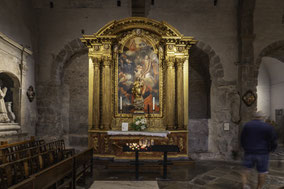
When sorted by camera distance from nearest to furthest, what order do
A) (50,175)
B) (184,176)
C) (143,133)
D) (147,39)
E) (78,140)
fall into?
1. (50,175)
2. (184,176)
3. (143,133)
4. (147,39)
5. (78,140)

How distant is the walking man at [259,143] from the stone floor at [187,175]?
4.08 feet

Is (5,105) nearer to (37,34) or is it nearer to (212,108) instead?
(37,34)

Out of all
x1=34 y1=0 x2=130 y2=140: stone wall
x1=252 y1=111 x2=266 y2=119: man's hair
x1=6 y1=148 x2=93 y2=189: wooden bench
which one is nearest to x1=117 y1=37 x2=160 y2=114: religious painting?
x1=34 y1=0 x2=130 y2=140: stone wall

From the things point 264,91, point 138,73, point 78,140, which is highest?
point 138,73

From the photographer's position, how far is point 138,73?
7570mm

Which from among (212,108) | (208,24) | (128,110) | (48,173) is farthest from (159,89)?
(48,173)

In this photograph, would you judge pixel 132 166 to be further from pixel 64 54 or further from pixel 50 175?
pixel 64 54

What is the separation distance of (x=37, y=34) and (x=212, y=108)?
25.1 feet

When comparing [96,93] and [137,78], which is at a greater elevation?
[137,78]

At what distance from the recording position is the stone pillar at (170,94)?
722 cm

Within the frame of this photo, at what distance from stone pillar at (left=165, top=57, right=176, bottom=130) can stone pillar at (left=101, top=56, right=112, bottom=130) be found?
1954mm

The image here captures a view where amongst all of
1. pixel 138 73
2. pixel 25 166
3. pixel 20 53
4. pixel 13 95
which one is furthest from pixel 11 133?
pixel 138 73

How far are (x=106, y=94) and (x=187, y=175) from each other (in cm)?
356

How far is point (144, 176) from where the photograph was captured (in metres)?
5.60
